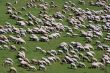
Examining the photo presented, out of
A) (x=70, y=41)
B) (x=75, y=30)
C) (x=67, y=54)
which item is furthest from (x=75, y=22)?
(x=67, y=54)

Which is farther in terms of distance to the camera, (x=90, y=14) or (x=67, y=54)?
(x=90, y=14)

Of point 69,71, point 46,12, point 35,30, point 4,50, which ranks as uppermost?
point 46,12

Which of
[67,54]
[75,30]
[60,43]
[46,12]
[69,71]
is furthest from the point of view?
[46,12]

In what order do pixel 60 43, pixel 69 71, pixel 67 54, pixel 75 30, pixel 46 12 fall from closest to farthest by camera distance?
pixel 69 71 < pixel 67 54 < pixel 60 43 < pixel 75 30 < pixel 46 12

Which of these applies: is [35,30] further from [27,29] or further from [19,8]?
[19,8]

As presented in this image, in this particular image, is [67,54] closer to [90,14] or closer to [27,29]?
[27,29]

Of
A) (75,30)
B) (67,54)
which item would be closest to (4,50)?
(67,54)

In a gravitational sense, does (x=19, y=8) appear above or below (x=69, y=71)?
above
